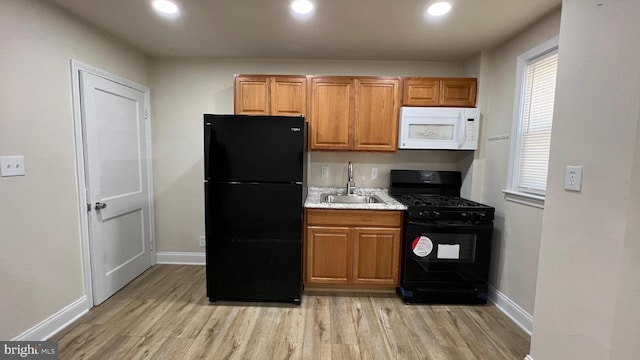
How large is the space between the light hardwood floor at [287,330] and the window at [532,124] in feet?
3.72

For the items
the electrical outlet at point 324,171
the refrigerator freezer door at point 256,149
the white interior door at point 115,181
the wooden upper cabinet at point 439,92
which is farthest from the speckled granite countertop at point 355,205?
the white interior door at point 115,181

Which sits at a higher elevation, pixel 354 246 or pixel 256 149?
pixel 256 149

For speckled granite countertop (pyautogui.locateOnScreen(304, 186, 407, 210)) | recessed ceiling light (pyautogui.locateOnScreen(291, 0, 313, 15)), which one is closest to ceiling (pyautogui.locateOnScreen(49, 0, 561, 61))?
recessed ceiling light (pyautogui.locateOnScreen(291, 0, 313, 15))

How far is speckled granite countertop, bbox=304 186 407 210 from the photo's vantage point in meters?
2.44

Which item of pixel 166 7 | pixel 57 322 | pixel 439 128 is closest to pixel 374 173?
pixel 439 128

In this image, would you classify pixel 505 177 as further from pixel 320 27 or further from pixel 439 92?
pixel 320 27

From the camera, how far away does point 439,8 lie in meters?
1.87

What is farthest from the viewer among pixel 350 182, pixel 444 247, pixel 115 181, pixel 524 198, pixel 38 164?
pixel 350 182

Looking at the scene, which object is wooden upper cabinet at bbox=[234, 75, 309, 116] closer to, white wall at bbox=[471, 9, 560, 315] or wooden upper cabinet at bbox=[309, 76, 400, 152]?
wooden upper cabinet at bbox=[309, 76, 400, 152]

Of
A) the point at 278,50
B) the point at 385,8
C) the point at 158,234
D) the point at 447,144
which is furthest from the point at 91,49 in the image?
the point at 447,144

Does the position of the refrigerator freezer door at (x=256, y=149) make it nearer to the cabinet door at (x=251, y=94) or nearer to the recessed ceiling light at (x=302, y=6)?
the cabinet door at (x=251, y=94)

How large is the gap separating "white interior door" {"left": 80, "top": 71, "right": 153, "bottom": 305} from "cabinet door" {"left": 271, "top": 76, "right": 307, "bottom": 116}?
1.45 meters

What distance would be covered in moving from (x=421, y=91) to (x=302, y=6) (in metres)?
1.44

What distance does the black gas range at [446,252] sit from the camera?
234 cm
